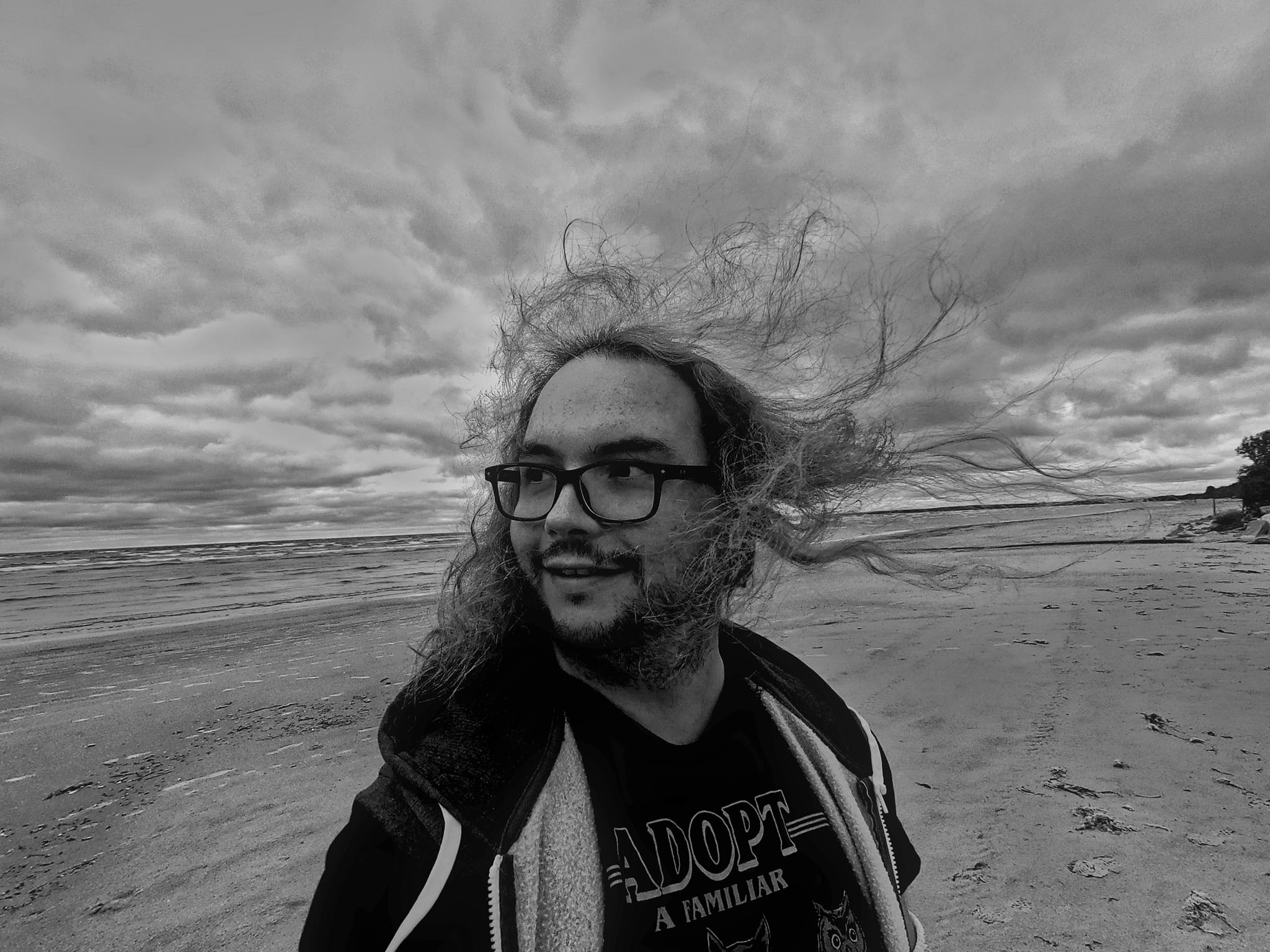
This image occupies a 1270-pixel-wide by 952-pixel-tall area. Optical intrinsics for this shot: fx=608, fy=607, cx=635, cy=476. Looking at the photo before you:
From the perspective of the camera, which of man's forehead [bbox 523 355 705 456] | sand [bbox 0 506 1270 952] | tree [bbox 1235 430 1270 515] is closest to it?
man's forehead [bbox 523 355 705 456]

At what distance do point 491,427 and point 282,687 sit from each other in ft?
20.4

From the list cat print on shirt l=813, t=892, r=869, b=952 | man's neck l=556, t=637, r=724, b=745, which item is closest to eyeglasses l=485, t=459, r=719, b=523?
man's neck l=556, t=637, r=724, b=745

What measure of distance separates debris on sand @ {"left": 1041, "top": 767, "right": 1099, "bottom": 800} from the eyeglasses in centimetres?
345

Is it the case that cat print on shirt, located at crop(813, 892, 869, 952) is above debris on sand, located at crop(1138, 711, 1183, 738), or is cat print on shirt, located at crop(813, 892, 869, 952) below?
above

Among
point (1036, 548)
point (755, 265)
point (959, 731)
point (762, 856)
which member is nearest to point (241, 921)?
point (762, 856)

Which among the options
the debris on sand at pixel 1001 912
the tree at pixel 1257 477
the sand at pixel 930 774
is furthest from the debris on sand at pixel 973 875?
the tree at pixel 1257 477

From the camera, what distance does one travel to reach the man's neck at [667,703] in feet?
4.62

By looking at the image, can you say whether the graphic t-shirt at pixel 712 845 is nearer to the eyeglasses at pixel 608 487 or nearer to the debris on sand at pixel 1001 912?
the eyeglasses at pixel 608 487

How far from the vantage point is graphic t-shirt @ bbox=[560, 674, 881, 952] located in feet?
3.90

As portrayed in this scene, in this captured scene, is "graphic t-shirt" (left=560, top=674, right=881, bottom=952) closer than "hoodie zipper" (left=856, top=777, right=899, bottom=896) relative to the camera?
Yes

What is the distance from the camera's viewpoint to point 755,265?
1.95m

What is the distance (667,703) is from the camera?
145 cm

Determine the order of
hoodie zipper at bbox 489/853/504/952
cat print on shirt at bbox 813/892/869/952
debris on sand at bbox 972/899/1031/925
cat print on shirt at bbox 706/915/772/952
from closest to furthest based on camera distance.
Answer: hoodie zipper at bbox 489/853/504/952 → cat print on shirt at bbox 706/915/772/952 → cat print on shirt at bbox 813/892/869/952 → debris on sand at bbox 972/899/1031/925

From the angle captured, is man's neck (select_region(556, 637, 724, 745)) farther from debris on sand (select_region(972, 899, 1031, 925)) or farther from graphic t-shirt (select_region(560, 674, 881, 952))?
debris on sand (select_region(972, 899, 1031, 925))
